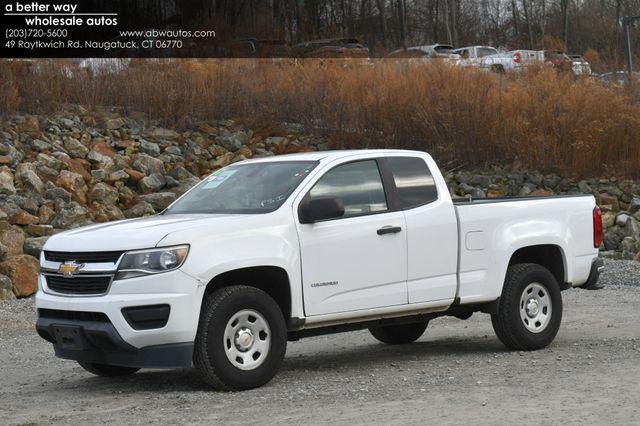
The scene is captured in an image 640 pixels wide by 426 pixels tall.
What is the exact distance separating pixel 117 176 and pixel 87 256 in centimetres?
1397

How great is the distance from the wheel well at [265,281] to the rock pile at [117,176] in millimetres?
8444

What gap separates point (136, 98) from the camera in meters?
26.1

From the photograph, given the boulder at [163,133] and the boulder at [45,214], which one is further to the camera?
the boulder at [163,133]

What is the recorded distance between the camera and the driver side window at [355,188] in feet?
29.6

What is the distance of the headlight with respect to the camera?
7.91 meters

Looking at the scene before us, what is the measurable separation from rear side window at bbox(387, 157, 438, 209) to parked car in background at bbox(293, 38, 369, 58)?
24.8 meters

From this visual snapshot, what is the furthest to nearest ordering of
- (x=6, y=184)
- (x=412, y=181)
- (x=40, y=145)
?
(x=40, y=145) < (x=6, y=184) < (x=412, y=181)

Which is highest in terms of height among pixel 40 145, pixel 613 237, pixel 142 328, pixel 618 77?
pixel 618 77

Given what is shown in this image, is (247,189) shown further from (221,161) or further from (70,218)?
(221,161)

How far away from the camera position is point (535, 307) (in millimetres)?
10289

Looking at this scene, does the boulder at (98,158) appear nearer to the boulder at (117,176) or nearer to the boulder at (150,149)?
the boulder at (117,176)

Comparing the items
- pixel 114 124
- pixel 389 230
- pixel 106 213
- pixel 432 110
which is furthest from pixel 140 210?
pixel 389 230

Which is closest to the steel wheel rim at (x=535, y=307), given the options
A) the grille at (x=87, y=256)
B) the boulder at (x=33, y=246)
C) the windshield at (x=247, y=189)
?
the windshield at (x=247, y=189)

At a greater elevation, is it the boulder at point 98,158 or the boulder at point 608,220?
the boulder at point 98,158
